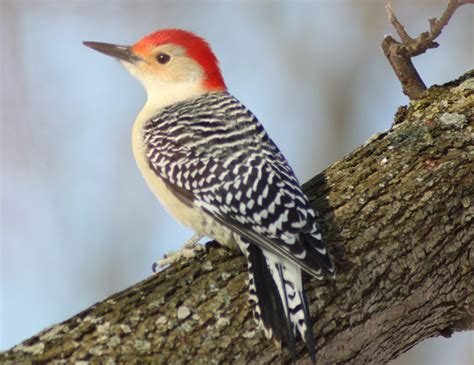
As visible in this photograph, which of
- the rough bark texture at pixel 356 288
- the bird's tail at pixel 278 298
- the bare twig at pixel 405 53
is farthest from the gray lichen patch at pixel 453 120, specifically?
the bird's tail at pixel 278 298

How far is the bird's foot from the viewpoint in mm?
3955

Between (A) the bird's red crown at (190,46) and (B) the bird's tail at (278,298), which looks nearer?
(B) the bird's tail at (278,298)

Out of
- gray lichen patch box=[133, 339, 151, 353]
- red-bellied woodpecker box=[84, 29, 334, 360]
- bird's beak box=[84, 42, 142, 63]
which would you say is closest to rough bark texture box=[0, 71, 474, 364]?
gray lichen patch box=[133, 339, 151, 353]

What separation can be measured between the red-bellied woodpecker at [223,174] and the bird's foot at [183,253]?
0.09 metres

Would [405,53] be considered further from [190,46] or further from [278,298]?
[278,298]

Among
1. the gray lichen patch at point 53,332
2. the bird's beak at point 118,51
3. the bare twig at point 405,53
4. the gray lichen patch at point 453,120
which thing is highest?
the bird's beak at point 118,51

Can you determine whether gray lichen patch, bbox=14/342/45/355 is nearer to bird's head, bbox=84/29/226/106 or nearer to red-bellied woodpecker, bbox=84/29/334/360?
red-bellied woodpecker, bbox=84/29/334/360

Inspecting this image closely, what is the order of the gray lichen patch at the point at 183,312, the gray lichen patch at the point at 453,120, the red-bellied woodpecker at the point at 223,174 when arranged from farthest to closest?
the gray lichen patch at the point at 453,120 → the red-bellied woodpecker at the point at 223,174 → the gray lichen patch at the point at 183,312

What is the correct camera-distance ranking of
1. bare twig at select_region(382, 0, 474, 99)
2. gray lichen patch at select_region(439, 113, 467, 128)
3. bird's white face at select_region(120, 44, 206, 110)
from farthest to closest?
bird's white face at select_region(120, 44, 206, 110)
bare twig at select_region(382, 0, 474, 99)
gray lichen patch at select_region(439, 113, 467, 128)

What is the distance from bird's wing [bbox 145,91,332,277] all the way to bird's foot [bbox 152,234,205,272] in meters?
0.20

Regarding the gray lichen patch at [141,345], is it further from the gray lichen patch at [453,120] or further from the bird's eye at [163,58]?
the bird's eye at [163,58]

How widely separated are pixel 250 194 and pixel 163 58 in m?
1.81

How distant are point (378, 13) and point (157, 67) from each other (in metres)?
3.79

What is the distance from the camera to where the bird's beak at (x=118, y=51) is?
540cm
